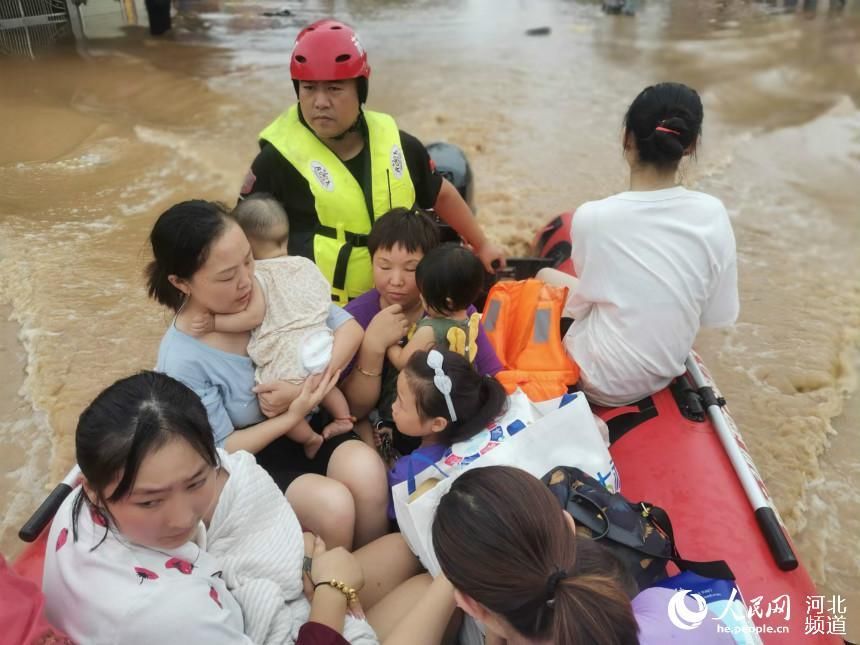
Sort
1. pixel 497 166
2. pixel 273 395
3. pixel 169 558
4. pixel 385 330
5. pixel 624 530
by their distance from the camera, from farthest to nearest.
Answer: pixel 497 166, pixel 385 330, pixel 273 395, pixel 624 530, pixel 169 558

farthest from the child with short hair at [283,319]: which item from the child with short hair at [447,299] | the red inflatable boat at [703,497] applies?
the red inflatable boat at [703,497]

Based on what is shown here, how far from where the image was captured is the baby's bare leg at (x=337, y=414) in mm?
2188

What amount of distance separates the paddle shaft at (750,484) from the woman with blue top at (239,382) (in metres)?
1.13

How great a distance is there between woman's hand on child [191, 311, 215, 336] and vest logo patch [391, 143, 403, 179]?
3.47 feet

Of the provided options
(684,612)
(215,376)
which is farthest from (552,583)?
(215,376)

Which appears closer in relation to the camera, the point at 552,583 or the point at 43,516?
the point at 552,583

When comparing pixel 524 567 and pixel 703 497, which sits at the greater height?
pixel 524 567

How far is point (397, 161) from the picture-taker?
2723 millimetres

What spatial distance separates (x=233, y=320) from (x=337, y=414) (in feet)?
1.54

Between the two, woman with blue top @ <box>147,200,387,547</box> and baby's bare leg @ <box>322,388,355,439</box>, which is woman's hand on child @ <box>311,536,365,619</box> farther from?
baby's bare leg @ <box>322,388,355,439</box>

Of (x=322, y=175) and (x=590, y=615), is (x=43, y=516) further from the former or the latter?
(x=590, y=615)

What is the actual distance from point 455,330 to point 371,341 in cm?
29

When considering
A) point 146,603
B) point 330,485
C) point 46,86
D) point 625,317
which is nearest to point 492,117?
point 46,86

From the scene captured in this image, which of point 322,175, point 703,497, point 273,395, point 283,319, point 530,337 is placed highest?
point 322,175
